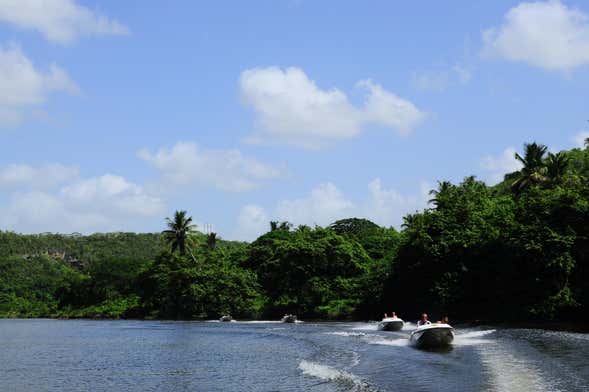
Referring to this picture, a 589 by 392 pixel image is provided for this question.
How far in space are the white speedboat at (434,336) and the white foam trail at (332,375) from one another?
757 centimetres

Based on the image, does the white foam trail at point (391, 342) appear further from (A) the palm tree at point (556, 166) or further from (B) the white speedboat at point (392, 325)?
(A) the palm tree at point (556, 166)

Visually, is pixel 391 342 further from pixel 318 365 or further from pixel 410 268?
pixel 410 268

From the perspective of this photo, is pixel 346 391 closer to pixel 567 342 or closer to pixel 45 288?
pixel 567 342

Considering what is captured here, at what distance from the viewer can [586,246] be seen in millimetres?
50938

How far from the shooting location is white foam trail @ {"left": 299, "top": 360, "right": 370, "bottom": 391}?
25.1 m

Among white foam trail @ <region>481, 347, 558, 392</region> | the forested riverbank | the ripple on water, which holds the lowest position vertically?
the ripple on water

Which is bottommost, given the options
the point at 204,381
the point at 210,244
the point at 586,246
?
the point at 204,381

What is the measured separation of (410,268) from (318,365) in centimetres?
3738

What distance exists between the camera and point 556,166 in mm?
70000

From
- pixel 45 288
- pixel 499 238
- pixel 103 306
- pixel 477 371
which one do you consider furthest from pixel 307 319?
pixel 45 288

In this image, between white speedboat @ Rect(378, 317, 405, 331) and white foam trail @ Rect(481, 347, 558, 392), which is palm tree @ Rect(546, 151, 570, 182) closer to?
white speedboat @ Rect(378, 317, 405, 331)

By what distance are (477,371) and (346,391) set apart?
6131 millimetres

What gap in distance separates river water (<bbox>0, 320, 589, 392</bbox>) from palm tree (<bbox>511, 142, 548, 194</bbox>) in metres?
33.7

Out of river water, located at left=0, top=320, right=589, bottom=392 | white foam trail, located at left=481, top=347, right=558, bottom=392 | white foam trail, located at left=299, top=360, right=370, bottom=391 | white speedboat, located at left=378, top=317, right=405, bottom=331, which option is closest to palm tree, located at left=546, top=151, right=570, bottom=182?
white speedboat, located at left=378, top=317, right=405, bottom=331
